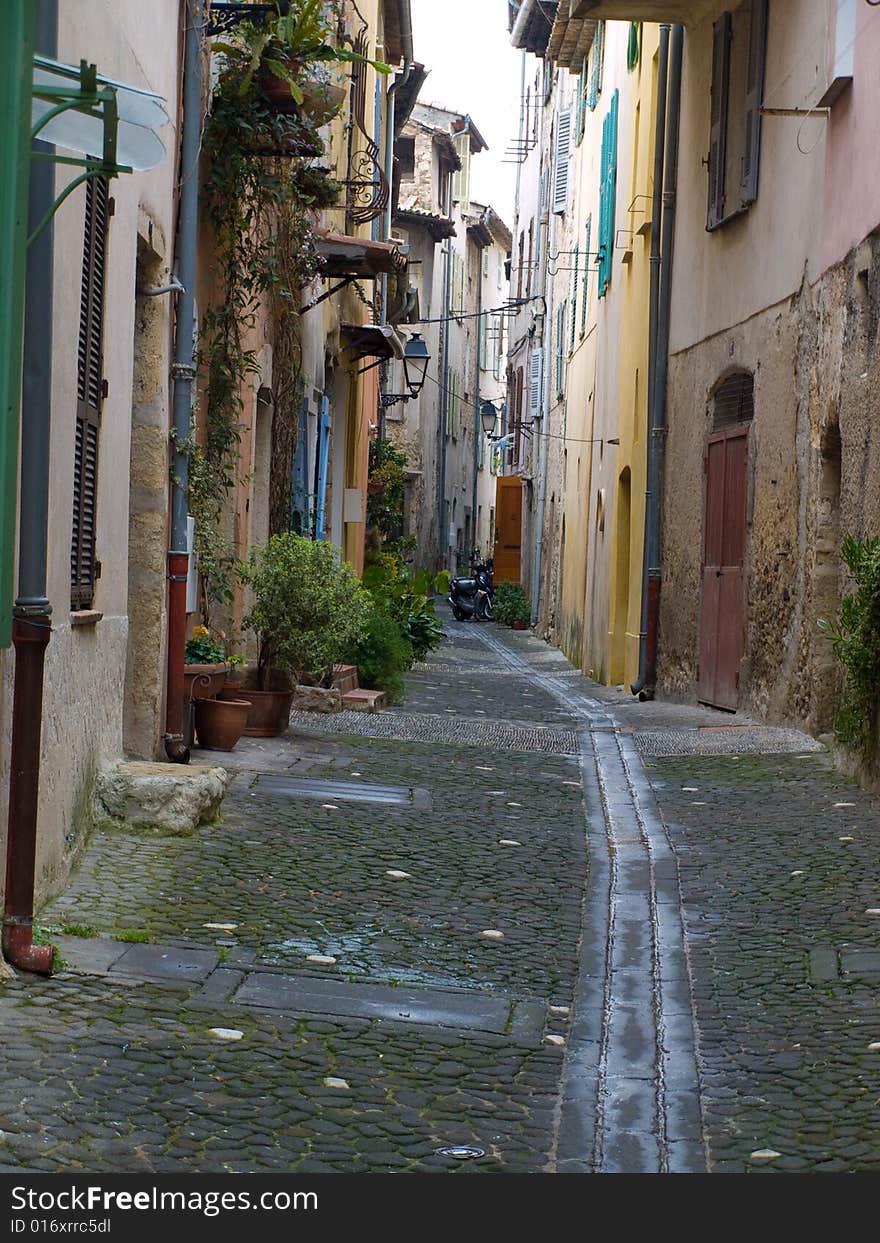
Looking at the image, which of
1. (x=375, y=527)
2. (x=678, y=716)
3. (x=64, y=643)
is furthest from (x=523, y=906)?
(x=375, y=527)

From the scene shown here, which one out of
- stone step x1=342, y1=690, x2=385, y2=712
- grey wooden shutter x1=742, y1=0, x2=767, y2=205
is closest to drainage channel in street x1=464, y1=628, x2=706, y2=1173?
stone step x1=342, y1=690, x2=385, y2=712

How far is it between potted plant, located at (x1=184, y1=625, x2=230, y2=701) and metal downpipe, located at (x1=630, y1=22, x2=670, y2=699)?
6.80 metres

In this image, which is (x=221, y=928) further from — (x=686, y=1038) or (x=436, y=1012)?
→ (x=686, y=1038)

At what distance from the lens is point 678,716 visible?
13.3 metres

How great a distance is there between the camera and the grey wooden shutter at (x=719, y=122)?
13430mm

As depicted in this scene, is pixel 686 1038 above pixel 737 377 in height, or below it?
below

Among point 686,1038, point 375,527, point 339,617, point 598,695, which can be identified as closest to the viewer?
point 686,1038

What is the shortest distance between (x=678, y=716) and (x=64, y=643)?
8.42 metres

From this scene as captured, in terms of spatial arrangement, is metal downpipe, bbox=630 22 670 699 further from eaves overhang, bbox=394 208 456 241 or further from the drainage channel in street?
eaves overhang, bbox=394 208 456 241

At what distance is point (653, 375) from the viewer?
1552 centimetres

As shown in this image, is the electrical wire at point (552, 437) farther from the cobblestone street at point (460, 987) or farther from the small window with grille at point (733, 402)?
the cobblestone street at point (460, 987)

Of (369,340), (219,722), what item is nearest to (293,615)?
(219,722)

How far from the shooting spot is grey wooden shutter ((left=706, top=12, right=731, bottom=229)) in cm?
1343

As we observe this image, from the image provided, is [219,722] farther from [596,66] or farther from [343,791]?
[596,66]
